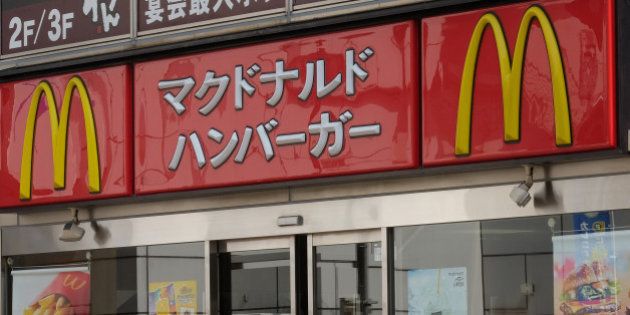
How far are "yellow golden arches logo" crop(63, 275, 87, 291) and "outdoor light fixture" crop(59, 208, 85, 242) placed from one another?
0.40 meters

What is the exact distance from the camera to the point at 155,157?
1235cm

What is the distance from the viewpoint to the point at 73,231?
12844 mm

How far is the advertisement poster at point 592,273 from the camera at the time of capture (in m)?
10.1

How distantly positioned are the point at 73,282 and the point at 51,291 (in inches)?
10.8

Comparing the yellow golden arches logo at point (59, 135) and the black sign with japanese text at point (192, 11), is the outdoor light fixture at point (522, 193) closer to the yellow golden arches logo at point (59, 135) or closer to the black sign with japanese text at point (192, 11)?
the black sign with japanese text at point (192, 11)

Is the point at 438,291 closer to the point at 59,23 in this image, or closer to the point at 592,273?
the point at 592,273

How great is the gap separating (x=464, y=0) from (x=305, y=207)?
2.43 metres

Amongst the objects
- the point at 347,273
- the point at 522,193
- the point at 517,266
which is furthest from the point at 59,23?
the point at 517,266

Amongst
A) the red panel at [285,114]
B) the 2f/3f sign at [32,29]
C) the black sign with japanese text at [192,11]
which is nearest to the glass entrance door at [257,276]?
the red panel at [285,114]

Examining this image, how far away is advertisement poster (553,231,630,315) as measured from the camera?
33.1ft

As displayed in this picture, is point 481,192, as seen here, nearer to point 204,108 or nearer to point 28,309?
point 204,108

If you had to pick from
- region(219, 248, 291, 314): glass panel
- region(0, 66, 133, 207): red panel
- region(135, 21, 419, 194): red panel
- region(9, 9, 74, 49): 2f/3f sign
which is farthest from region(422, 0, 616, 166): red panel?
region(9, 9, 74, 49): 2f/3f sign

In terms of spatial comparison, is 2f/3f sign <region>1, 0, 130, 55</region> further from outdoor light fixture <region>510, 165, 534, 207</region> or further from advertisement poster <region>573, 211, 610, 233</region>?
advertisement poster <region>573, 211, 610, 233</region>

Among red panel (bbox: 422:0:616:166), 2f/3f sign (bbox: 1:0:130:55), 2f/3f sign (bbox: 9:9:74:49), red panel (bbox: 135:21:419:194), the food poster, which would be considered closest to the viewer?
red panel (bbox: 422:0:616:166)
